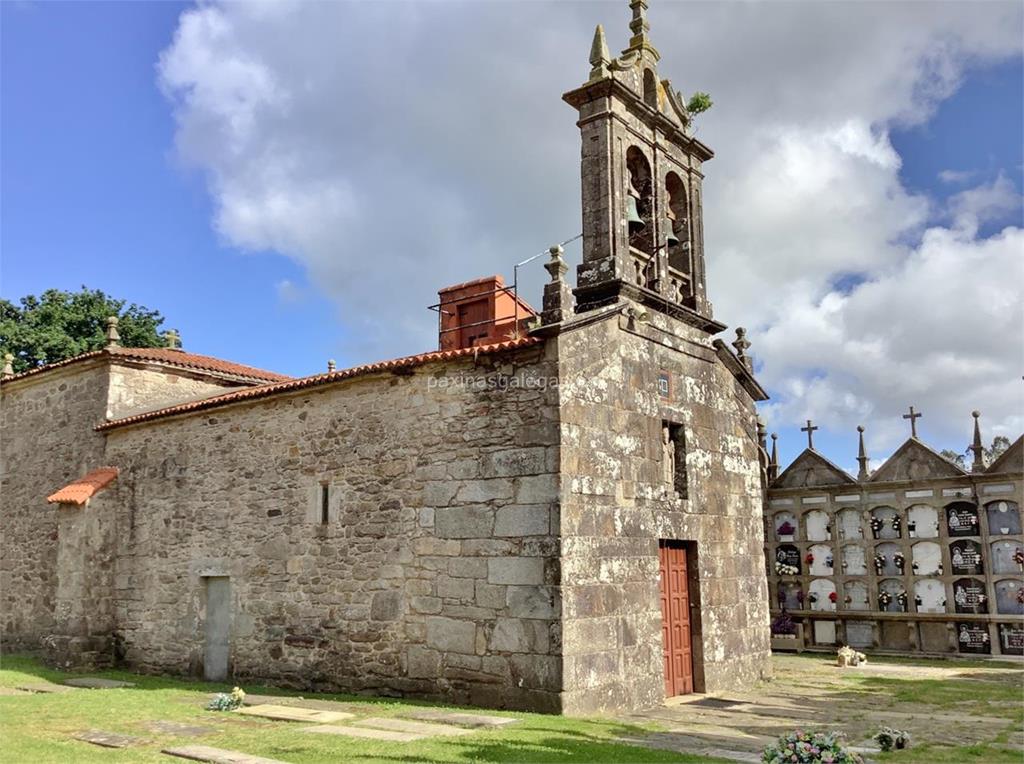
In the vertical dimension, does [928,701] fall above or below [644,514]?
below

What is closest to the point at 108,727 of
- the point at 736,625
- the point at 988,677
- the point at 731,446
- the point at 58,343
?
the point at 736,625

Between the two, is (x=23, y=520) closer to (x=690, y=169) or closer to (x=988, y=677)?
(x=690, y=169)

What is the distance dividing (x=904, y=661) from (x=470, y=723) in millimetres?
9732

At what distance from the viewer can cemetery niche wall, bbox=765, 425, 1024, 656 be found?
48.8 ft

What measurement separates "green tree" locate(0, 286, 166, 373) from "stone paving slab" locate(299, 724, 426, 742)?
2147 cm

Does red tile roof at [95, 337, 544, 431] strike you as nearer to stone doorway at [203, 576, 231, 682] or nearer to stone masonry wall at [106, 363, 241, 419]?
stone masonry wall at [106, 363, 241, 419]

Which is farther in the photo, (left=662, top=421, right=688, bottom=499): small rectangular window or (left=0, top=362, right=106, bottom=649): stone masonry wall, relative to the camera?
(left=0, top=362, right=106, bottom=649): stone masonry wall

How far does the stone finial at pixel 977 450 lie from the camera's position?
50.1 ft

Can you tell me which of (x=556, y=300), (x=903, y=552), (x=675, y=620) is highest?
(x=556, y=300)

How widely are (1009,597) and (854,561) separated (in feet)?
8.53

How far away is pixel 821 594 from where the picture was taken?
16.5 meters

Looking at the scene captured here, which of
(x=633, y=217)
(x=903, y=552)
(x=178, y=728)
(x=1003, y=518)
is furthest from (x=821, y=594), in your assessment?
(x=178, y=728)

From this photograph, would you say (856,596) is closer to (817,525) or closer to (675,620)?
(817,525)

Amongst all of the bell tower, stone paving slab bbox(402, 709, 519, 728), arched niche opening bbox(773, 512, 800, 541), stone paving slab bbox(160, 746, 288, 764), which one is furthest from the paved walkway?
the bell tower
